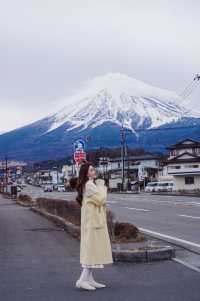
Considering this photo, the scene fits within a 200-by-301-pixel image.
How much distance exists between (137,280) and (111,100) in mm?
142435

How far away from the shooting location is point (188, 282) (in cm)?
820

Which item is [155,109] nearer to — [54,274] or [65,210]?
[65,210]

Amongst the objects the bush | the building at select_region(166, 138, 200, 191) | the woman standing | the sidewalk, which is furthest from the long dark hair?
the building at select_region(166, 138, 200, 191)

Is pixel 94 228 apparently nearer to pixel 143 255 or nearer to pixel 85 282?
pixel 85 282

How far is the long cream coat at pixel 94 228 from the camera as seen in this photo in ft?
26.0

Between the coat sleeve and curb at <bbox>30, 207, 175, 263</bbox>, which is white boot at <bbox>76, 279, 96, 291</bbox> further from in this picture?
curb at <bbox>30, 207, 175, 263</bbox>

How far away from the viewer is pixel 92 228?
794cm

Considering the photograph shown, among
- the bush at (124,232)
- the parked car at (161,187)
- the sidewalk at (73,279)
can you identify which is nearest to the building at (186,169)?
the parked car at (161,187)

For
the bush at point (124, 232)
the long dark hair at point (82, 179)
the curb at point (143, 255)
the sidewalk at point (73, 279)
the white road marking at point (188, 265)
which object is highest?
the long dark hair at point (82, 179)

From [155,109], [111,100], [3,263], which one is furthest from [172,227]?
[111,100]

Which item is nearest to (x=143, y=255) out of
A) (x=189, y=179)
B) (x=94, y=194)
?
(x=94, y=194)

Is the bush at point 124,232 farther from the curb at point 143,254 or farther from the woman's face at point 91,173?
the woman's face at point 91,173

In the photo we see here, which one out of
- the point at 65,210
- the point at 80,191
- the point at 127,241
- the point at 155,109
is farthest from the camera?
the point at 155,109

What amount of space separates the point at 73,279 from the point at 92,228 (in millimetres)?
1173
